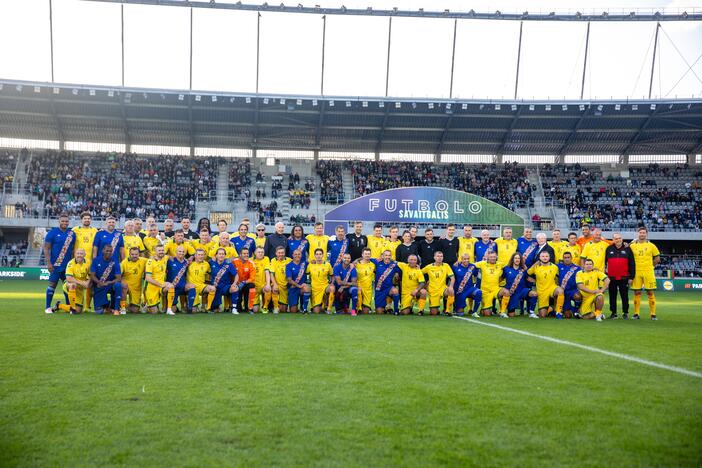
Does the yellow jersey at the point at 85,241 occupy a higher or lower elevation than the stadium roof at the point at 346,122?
lower

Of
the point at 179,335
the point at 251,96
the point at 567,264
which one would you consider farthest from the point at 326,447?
the point at 251,96

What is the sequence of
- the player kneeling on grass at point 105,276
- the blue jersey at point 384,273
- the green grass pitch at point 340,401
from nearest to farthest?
the green grass pitch at point 340,401 < the player kneeling on grass at point 105,276 < the blue jersey at point 384,273

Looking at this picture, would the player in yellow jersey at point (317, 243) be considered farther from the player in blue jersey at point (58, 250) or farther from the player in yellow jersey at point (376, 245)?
the player in blue jersey at point (58, 250)

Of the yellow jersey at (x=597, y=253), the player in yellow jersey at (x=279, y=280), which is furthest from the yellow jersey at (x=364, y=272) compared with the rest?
the yellow jersey at (x=597, y=253)

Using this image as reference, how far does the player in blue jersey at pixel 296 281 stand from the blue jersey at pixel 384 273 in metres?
1.40

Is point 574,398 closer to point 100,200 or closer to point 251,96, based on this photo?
point 251,96

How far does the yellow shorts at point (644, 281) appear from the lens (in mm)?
11773

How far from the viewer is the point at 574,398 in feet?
13.2

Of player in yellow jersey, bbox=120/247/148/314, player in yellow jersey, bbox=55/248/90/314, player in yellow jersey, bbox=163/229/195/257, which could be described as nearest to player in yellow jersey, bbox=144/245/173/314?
player in yellow jersey, bbox=120/247/148/314

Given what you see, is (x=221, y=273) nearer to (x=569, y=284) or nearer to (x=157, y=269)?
(x=157, y=269)

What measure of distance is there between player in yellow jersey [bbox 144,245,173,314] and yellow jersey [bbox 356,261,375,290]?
3.56 meters

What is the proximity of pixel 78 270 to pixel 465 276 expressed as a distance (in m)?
7.18

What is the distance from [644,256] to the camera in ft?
38.9

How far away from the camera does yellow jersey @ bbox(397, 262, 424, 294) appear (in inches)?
441
